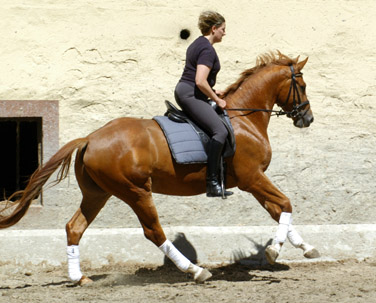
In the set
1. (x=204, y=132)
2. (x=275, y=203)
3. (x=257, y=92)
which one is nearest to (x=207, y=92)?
(x=204, y=132)

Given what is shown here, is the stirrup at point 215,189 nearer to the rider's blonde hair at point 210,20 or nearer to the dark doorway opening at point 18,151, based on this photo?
the rider's blonde hair at point 210,20

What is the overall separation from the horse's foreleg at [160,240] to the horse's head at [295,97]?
5.80 ft

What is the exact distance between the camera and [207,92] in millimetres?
6082

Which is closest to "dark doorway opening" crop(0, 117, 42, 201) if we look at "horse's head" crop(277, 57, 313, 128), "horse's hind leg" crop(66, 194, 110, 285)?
"horse's hind leg" crop(66, 194, 110, 285)

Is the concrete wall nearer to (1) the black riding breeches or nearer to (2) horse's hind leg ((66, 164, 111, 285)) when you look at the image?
(2) horse's hind leg ((66, 164, 111, 285))

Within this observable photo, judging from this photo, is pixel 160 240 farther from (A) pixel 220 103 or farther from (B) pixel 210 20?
(B) pixel 210 20

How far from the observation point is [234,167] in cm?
628

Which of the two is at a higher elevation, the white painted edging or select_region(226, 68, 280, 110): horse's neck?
select_region(226, 68, 280, 110): horse's neck

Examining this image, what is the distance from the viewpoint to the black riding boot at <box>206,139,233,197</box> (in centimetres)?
604

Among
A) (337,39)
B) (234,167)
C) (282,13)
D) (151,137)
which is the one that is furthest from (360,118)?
(151,137)

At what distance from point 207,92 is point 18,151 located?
10.4 ft

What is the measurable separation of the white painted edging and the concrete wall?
39cm

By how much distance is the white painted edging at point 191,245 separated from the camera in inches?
285

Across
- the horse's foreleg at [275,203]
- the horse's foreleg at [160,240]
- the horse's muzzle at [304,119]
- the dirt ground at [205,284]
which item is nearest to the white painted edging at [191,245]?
the dirt ground at [205,284]
